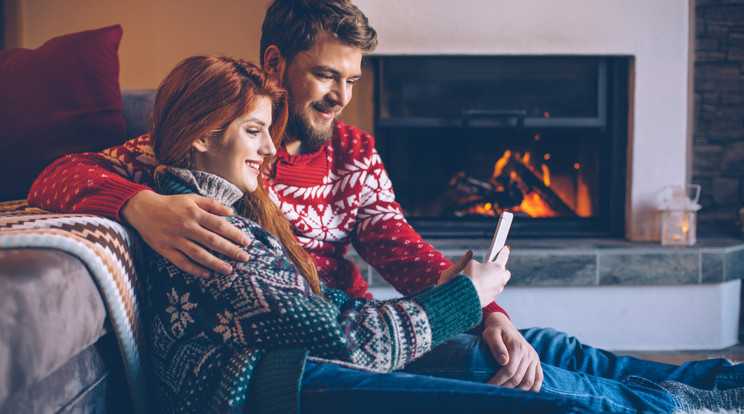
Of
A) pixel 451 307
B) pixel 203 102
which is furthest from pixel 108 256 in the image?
pixel 451 307

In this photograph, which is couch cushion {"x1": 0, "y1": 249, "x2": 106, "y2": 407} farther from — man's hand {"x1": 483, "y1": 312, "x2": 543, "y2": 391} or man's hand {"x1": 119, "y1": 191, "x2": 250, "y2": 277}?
man's hand {"x1": 483, "y1": 312, "x2": 543, "y2": 391}

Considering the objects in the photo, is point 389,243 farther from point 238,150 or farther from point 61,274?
point 61,274

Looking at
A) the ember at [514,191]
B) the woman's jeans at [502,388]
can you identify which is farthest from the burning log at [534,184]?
the woman's jeans at [502,388]

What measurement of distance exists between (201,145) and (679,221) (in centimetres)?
184

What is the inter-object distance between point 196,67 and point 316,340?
48 cm

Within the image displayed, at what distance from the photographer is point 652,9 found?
6.85ft

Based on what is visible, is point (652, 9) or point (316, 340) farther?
point (652, 9)

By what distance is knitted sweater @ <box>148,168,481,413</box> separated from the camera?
0.69 m

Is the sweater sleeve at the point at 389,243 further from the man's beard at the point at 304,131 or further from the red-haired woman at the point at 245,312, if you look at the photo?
the red-haired woman at the point at 245,312

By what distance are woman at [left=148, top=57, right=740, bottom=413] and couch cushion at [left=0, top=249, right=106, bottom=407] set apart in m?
0.13

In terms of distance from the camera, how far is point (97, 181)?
844mm

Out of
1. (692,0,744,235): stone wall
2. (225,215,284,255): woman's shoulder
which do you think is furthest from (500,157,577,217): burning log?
(225,215,284,255): woman's shoulder

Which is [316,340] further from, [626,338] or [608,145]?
[608,145]

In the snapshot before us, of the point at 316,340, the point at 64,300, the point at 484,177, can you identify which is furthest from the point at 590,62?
the point at 64,300
